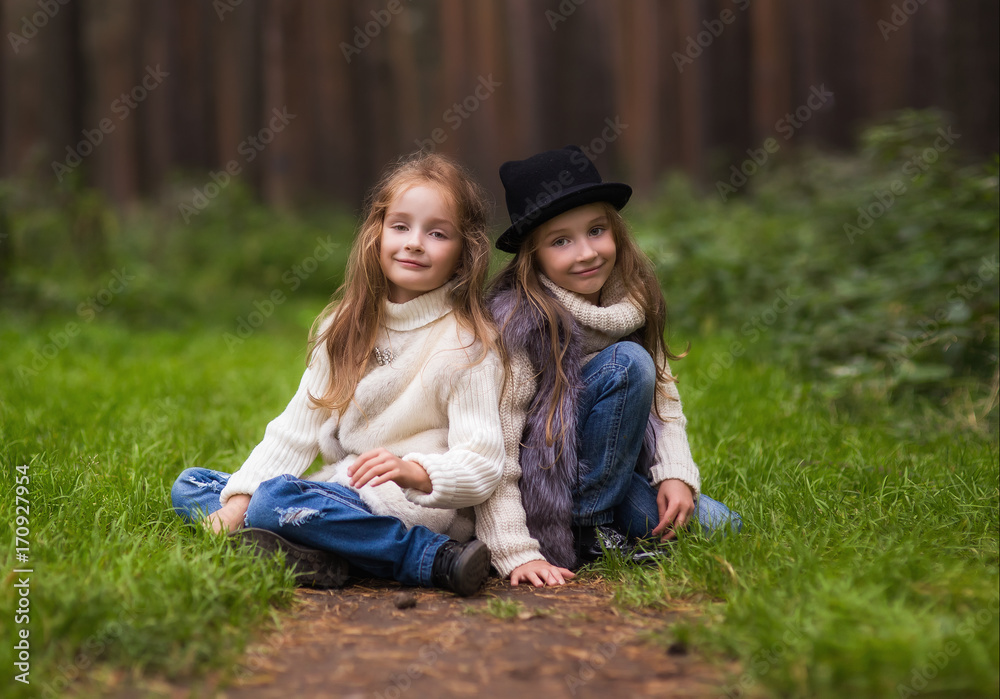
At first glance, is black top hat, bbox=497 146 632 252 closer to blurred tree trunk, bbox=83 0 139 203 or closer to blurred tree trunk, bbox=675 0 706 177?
blurred tree trunk, bbox=675 0 706 177

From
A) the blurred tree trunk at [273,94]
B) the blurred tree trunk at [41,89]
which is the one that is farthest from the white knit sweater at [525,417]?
the blurred tree trunk at [273,94]

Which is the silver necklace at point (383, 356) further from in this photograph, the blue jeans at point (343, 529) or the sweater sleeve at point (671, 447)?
the sweater sleeve at point (671, 447)

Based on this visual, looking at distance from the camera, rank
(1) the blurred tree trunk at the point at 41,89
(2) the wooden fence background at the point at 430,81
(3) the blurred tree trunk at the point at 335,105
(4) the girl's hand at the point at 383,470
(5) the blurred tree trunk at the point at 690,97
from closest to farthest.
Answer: (4) the girl's hand at the point at 383,470
(1) the blurred tree trunk at the point at 41,89
(2) the wooden fence background at the point at 430,81
(5) the blurred tree trunk at the point at 690,97
(3) the blurred tree trunk at the point at 335,105

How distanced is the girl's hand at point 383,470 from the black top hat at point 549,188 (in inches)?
28.5

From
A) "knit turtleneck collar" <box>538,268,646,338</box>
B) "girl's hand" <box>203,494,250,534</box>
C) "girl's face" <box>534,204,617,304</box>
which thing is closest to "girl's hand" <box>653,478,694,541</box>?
"knit turtleneck collar" <box>538,268,646,338</box>

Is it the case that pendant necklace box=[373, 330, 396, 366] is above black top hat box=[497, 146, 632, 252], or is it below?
below

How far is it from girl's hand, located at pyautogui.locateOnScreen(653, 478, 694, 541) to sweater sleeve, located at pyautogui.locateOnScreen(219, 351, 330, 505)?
100 centimetres

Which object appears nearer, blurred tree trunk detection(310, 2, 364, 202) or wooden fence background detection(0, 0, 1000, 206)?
wooden fence background detection(0, 0, 1000, 206)

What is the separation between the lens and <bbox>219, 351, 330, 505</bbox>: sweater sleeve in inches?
94.3

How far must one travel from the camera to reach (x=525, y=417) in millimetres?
2449

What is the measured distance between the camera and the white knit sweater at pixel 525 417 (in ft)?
7.66

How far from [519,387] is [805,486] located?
3.25ft

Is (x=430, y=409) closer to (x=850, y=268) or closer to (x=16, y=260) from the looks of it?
(x=850, y=268)

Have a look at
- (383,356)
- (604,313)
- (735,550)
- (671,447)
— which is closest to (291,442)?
(383,356)
